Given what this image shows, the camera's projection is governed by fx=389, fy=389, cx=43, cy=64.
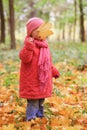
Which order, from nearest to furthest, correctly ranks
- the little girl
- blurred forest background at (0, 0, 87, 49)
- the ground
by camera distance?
1. the little girl
2. the ground
3. blurred forest background at (0, 0, 87, 49)

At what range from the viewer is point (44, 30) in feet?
19.7

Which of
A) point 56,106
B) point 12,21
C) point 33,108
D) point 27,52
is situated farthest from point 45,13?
point 27,52

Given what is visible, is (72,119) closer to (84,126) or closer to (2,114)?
(84,126)

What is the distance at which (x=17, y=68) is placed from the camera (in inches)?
504

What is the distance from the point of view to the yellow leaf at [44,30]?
5980mm

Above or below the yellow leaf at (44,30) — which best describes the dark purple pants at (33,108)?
below

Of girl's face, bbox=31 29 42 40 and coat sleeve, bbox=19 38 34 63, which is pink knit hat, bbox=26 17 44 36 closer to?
girl's face, bbox=31 29 42 40

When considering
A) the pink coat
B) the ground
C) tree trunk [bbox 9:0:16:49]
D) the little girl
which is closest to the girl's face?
the little girl

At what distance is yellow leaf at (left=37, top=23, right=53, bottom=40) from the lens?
5980 mm

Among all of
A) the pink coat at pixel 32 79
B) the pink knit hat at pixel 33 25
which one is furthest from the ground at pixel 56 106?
the pink knit hat at pixel 33 25

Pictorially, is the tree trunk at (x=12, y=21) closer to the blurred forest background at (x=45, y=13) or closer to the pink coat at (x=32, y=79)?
the blurred forest background at (x=45, y=13)

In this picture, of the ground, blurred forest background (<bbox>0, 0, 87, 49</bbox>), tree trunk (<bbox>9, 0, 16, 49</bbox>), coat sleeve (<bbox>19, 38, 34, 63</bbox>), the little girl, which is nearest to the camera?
coat sleeve (<bbox>19, 38, 34, 63</bbox>)

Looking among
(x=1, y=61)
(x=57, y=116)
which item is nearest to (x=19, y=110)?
(x=57, y=116)

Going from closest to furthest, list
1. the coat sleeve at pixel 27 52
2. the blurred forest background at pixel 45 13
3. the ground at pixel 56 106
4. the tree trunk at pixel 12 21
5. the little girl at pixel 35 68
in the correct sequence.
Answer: the coat sleeve at pixel 27 52
the little girl at pixel 35 68
the ground at pixel 56 106
the tree trunk at pixel 12 21
the blurred forest background at pixel 45 13
